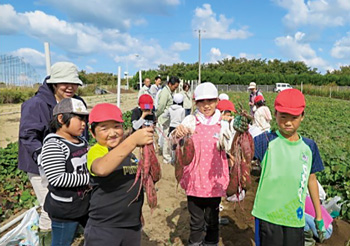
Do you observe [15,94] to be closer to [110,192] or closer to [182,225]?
[182,225]

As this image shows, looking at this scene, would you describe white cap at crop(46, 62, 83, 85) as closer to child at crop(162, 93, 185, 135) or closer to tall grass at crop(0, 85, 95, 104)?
child at crop(162, 93, 185, 135)

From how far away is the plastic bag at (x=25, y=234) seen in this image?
2840mm

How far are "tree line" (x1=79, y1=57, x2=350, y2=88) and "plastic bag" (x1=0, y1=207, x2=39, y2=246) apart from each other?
5457 cm

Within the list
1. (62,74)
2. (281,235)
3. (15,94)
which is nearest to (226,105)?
(281,235)

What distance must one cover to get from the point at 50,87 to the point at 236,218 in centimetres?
318

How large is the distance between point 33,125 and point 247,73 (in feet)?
206

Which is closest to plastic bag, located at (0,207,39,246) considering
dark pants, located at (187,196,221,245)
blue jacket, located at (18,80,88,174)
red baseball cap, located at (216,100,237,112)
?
blue jacket, located at (18,80,88,174)

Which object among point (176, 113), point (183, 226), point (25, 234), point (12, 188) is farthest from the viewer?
point (176, 113)

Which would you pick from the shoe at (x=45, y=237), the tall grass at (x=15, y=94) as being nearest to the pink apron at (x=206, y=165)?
the shoe at (x=45, y=237)

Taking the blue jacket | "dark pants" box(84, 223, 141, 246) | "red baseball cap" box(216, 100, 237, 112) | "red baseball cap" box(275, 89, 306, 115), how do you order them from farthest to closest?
1. "red baseball cap" box(216, 100, 237, 112)
2. the blue jacket
3. "red baseball cap" box(275, 89, 306, 115)
4. "dark pants" box(84, 223, 141, 246)

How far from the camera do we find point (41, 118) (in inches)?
98.3

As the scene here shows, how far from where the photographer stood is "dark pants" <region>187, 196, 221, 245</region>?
274cm

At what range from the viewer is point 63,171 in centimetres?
208

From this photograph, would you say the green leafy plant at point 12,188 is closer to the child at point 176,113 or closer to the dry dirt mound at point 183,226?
the dry dirt mound at point 183,226
